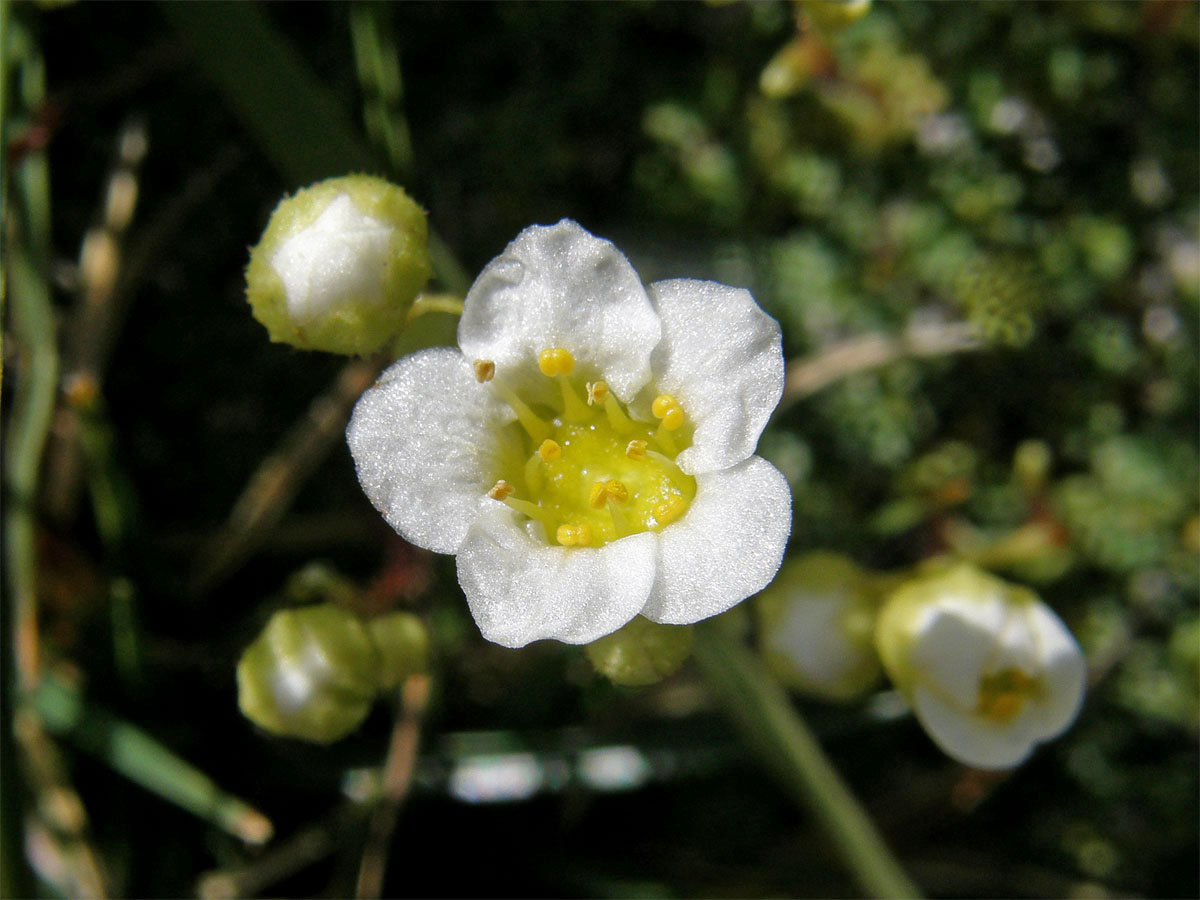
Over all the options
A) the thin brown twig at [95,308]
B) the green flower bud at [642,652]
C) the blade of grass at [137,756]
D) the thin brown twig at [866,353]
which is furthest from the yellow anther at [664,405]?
the thin brown twig at [95,308]

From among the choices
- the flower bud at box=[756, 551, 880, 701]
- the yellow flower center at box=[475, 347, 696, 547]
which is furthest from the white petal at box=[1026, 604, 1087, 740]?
the yellow flower center at box=[475, 347, 696, 547]

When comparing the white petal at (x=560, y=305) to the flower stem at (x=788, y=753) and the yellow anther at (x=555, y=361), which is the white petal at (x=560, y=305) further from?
the flower stem at (x=788, y=753)

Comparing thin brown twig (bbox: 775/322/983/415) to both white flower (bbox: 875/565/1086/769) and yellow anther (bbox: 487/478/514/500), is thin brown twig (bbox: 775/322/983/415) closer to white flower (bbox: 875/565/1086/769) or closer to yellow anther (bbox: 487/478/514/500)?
white flower (bbox: 875/565/1086/769)

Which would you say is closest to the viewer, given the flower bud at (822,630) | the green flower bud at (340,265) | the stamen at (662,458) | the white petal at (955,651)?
the green flower bud at (340,265)

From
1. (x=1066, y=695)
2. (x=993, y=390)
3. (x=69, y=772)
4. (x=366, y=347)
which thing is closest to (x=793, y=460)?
(x=993, y=390)

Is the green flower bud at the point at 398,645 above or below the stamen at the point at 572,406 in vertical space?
below

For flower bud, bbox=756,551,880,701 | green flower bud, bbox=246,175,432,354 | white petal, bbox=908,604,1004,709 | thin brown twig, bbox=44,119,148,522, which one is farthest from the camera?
thin brown twig, bbox=44,119,148,522

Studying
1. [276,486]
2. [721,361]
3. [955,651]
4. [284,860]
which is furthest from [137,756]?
[955,651]

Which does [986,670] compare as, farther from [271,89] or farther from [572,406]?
[271,89]
